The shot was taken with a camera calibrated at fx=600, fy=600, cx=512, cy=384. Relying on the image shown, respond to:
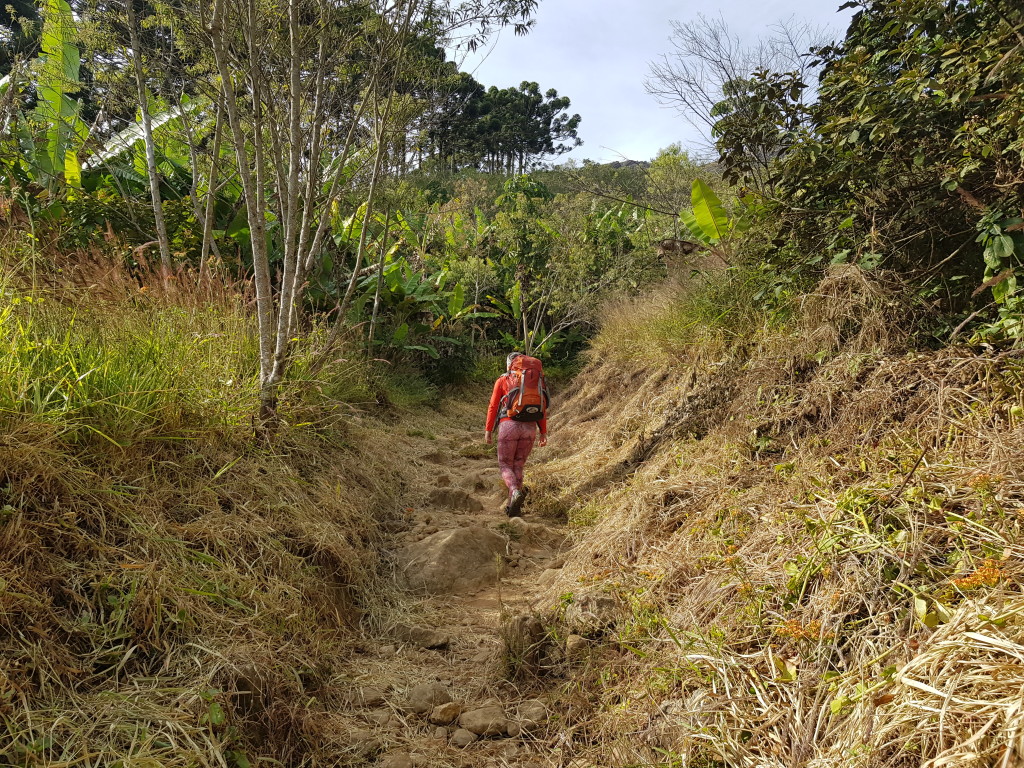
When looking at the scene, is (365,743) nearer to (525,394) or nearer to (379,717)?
(379,717)

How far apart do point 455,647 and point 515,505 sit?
2219mm

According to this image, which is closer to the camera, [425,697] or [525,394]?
[425,697]

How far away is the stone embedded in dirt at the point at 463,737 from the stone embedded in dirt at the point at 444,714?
9 centimetres

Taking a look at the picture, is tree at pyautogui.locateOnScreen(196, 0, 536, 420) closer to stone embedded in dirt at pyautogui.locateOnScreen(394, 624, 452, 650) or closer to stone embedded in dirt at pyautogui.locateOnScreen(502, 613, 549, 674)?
stone embedded in dirt at pyautogui.locateOnScreen(394, 624, 452, 650)

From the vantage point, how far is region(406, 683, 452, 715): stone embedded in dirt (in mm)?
2834

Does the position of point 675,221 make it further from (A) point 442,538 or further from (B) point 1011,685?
(B) point 1011,685

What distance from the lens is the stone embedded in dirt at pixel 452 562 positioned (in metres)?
4.15

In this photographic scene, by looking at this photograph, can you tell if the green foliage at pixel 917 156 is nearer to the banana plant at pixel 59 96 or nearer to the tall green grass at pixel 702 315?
the tall green grass at pixel 702 315

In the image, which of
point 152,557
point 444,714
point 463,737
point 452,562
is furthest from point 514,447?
point 152,557

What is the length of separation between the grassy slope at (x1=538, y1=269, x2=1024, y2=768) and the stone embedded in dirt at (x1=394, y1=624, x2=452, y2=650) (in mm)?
710

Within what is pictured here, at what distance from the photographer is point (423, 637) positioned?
11.5ft

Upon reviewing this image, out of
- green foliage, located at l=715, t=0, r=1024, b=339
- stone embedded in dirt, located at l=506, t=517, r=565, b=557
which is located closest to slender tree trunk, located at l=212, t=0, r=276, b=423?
stone embedded in dirt, located at l=506, t=517, r=565, b=557

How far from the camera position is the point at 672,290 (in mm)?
7953

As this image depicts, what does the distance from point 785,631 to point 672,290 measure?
20.1 ft
